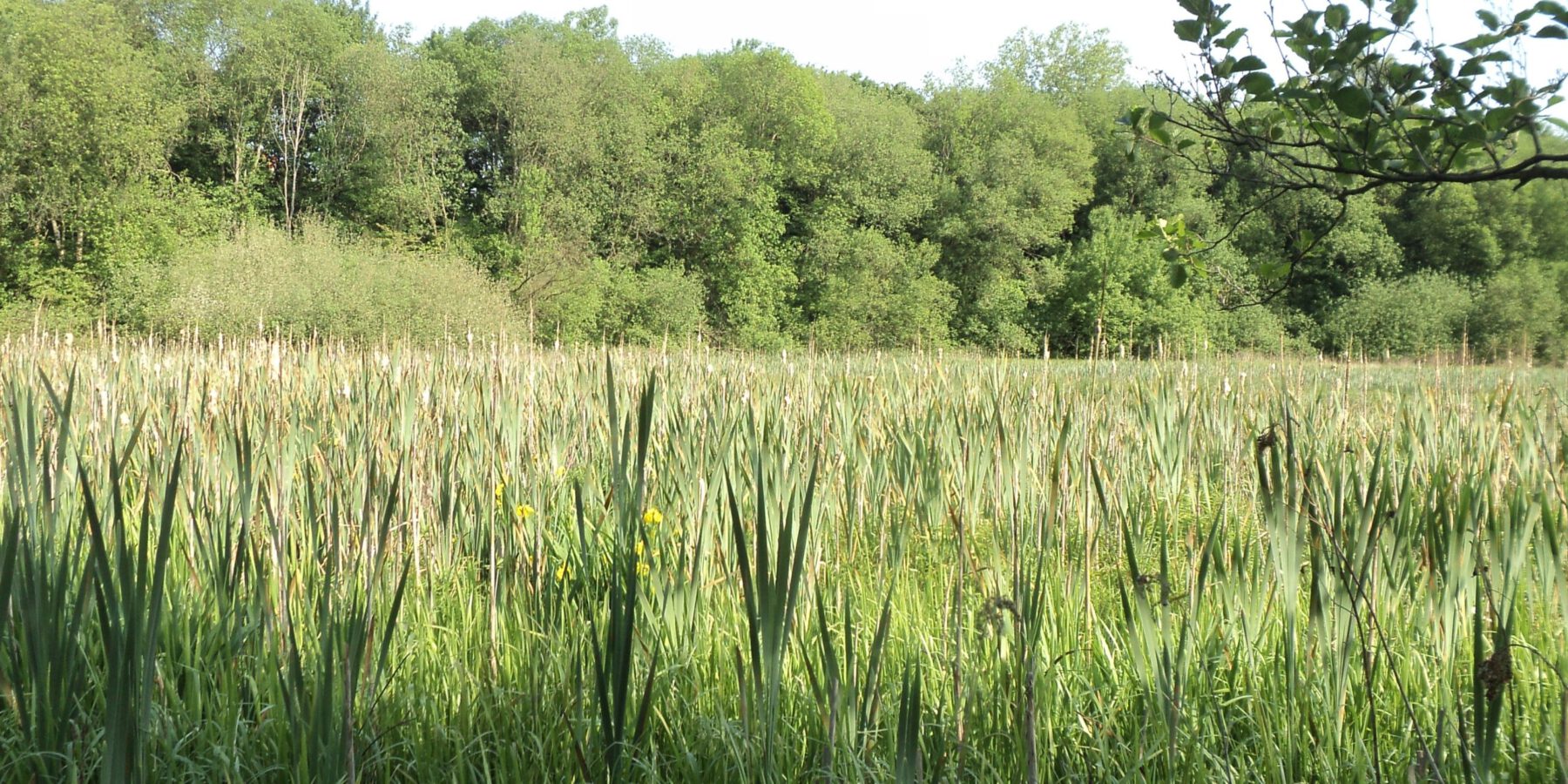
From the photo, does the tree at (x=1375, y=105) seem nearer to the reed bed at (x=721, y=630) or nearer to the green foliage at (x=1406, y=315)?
the reed bed at (x=721, y=630)

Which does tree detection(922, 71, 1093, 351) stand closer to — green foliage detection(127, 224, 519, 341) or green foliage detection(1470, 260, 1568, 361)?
green foliage detection(1470, 260, 1568, 361)

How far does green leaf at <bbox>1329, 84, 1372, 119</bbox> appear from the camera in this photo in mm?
1662

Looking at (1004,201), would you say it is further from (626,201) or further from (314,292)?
(314,292)

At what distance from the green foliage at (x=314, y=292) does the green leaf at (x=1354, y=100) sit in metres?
17.4

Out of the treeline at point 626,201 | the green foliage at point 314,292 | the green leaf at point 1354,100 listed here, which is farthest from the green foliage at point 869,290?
the green leaf at point 1354,100

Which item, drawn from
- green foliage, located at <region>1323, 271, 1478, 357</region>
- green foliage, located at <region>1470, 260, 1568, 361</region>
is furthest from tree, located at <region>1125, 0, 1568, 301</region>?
green foliage, located at <region>1470, 260, 1568, 361</region>

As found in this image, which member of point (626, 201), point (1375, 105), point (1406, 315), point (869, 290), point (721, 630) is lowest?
point (721, 630)

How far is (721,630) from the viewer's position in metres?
2.16

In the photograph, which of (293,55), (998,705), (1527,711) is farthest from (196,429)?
(293,55)

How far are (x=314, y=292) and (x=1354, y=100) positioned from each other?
72.7 feet

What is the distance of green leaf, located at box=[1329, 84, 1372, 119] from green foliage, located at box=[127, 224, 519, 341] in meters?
17.4

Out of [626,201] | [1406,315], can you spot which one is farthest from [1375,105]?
[1406,315]

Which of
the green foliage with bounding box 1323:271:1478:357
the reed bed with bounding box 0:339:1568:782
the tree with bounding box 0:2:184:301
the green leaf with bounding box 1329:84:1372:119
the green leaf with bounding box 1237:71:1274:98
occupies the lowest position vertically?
the reed bed with bounding box 0:339:1568:782

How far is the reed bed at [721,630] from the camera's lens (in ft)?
4.26
